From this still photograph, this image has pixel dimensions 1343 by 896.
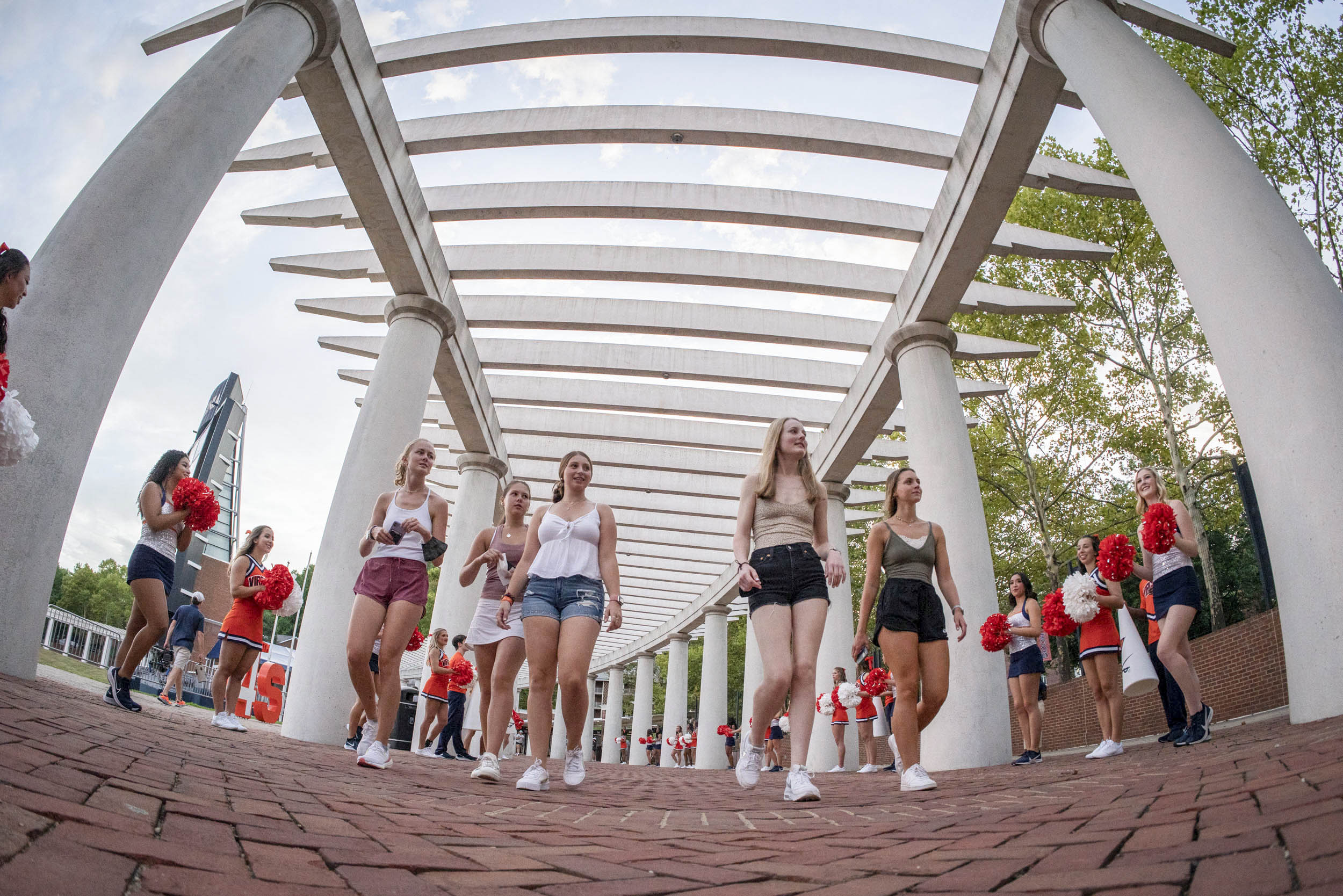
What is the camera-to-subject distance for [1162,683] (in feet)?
22.9

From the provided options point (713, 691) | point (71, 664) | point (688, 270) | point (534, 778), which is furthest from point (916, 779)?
point (713, 691)

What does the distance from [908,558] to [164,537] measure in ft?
17.6

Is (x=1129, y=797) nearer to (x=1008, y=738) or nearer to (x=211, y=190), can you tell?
(x=1008, y=738)

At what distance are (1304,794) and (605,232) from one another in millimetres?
9882

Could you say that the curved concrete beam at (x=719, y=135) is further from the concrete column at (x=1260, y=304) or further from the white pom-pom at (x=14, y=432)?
the white pom-pom at (x=14, y=432)

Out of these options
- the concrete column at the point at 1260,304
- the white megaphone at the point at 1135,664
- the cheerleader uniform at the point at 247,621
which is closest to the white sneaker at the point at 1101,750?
the white megaphone at the point at 1135,664

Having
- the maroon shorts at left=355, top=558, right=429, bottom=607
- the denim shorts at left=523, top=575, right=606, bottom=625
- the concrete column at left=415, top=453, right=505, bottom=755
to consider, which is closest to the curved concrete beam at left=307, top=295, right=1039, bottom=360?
the concrete column at left=415, top=453, right=505, bottom=755

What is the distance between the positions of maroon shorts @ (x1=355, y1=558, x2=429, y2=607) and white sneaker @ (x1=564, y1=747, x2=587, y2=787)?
1.30 m

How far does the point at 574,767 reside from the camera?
14.7 ft

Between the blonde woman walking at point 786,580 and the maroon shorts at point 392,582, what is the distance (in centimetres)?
206

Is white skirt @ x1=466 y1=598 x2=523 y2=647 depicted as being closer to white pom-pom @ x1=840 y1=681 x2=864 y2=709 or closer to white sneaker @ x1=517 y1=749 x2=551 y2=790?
white sneaker @ x1=517 y1=749 x2=551 y2=790

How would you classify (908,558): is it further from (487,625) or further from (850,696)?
(850,696)

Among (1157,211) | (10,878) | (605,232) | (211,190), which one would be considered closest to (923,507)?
(1157,211)

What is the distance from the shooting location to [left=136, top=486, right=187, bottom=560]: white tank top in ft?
18.1
